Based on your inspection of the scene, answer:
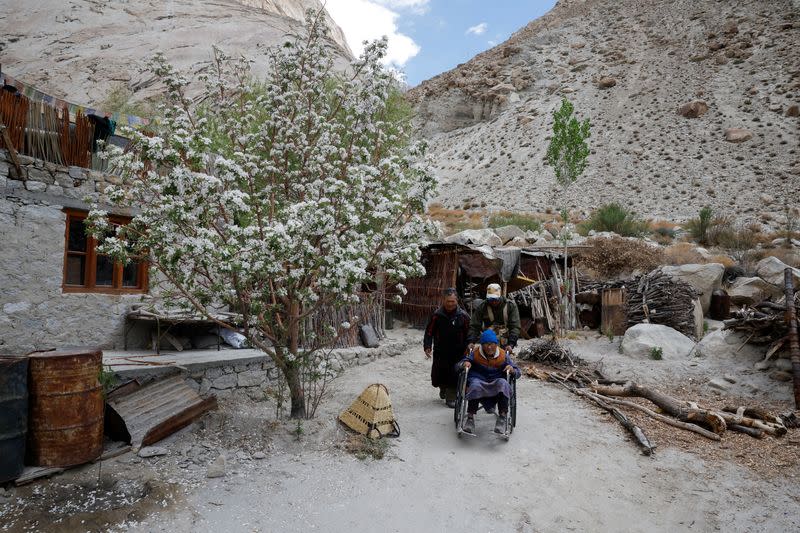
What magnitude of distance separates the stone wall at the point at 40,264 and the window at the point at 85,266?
18cm

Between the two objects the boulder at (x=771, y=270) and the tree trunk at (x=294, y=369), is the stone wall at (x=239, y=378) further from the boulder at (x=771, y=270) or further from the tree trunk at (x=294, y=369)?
the boulder at (x=771, y=270)

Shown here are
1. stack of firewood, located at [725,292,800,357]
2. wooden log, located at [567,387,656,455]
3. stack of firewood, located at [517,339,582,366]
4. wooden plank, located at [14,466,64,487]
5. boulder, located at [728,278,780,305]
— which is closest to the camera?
wooden plank, located at [14,466,64,487]

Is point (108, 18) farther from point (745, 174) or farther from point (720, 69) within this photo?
point (720, 69)

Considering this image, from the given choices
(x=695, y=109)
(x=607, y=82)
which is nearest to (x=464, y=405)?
(x=695, y=109)

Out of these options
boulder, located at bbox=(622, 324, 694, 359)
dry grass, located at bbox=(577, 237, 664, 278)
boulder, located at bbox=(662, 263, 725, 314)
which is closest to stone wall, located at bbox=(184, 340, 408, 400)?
boulder, located at bbox=(622, 324, 694, 359)

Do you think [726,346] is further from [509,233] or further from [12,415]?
[509,233]

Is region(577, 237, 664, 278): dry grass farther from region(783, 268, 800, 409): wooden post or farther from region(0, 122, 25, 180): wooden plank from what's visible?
region(0, 122, 25, 180): wooden plank

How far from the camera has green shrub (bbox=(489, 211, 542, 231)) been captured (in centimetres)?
2279

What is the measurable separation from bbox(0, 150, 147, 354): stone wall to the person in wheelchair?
5.29 meters

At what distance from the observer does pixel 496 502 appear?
3996mm

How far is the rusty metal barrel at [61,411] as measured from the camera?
3900mm

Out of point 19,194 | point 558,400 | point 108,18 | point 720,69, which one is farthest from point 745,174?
point 108,18

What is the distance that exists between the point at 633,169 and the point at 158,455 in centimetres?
2939

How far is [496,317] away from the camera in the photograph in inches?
241
